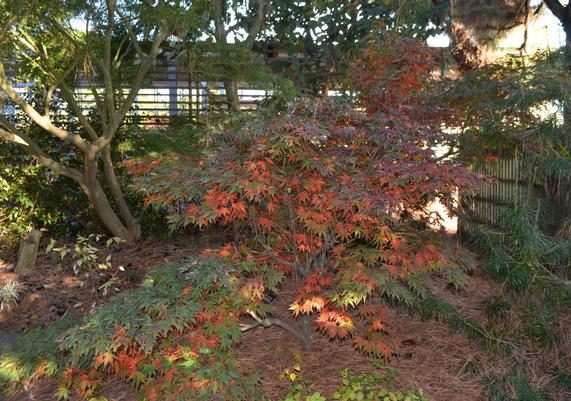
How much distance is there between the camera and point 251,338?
4.99m

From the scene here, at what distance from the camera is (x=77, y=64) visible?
7.40 meters

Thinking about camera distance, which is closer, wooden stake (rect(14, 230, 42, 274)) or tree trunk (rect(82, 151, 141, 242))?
wooden stake (rect(14, 230, 42, 274))

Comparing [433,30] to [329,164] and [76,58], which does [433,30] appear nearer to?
[76,58]

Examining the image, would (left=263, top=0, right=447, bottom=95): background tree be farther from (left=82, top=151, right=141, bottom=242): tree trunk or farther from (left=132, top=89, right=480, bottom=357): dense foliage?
(left=132, top=89, right=480, bottom=357): dense foliage

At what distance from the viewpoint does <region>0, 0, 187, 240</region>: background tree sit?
6.52 m

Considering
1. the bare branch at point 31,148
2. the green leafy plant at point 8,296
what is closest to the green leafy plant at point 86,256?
the green leafy plant at point 8,296

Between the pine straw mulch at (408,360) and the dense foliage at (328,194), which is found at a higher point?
the dense foliage at (328,194)

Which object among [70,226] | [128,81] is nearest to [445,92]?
[128,81]

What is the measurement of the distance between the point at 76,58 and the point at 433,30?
5652 millimetres

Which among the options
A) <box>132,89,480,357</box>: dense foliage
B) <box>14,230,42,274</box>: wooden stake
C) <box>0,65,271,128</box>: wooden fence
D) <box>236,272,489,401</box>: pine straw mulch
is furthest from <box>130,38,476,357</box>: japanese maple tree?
<box>0,65,271,128</box>: wooden fence

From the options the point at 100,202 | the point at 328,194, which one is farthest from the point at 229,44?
the point at 328,194

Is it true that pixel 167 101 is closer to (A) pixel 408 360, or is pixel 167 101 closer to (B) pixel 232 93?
(B) pixel 232 93

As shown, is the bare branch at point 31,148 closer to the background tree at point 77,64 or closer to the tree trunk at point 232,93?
the background tree at point 77,64

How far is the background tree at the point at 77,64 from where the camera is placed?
6520 millimetres
